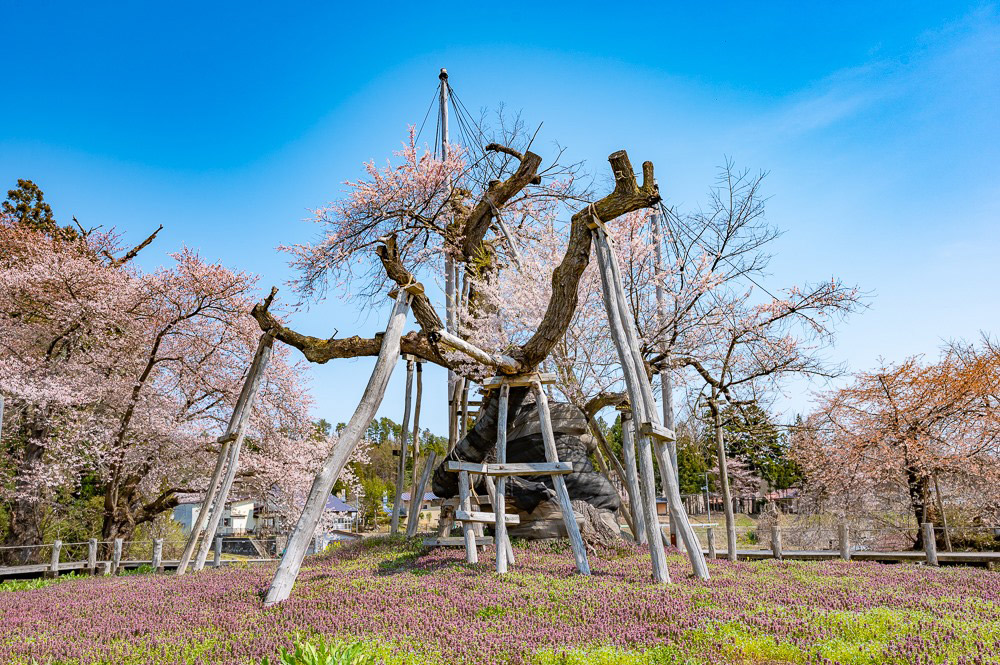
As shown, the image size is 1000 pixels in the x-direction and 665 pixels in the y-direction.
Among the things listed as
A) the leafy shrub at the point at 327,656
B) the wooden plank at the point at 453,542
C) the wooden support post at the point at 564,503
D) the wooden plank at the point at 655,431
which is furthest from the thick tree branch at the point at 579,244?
the leafy shrub at the point at 327,656

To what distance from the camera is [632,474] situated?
9.63 m

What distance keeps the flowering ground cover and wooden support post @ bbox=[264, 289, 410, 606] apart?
0.31 meters

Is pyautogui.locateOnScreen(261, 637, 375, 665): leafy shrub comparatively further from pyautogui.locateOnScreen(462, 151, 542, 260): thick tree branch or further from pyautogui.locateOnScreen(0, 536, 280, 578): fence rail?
pyautogui.locateOnScreen(0, 536, 280, 578): fence rail

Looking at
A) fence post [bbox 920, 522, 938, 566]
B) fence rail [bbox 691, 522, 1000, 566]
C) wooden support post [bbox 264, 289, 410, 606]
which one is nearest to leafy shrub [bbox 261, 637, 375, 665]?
wooden support post [bbox 264, 289, 410, 606]

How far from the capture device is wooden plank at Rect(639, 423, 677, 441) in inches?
311

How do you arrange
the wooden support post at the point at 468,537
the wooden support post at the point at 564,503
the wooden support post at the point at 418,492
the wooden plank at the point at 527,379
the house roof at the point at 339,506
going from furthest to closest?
1. the house roof at the point at 339,506
2. the wooden support post at the point at 418,492
3. the wooden plank at the point at 527,379
4. the wooden support post at the point at 468,537
5. the wooden support post at the point at 564,503

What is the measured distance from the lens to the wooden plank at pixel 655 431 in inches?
311

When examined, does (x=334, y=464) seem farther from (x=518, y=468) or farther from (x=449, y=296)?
(x=449, y=296)

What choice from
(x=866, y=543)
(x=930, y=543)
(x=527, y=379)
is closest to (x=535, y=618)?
(x=527, y=379)

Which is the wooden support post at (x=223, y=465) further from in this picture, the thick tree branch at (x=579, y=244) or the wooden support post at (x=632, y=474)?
the wooden support post at (x=632, y=474)

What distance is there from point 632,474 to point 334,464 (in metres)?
4.68

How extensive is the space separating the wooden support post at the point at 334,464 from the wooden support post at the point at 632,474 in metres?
3.90

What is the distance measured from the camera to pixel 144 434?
17969mm

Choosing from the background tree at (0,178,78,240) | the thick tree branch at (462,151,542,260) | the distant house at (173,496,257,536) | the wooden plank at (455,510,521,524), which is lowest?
the distant house at (173,496,257,536)
